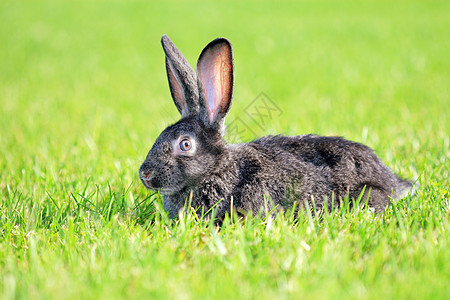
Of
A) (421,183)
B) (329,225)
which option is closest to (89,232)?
(329,225)

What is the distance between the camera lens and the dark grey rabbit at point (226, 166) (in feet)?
12.0

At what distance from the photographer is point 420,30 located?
15.5m

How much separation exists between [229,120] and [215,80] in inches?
122

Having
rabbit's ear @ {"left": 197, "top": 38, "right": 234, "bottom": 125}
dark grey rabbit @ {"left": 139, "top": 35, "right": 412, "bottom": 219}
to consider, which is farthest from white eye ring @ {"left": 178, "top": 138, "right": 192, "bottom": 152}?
rabbit's ear @ {"left": 197, "top": 38, "right": 234, "bottom": 125}

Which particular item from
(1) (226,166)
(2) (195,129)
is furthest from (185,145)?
(1) (226,166)

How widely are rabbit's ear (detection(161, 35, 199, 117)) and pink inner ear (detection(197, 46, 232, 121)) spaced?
0.15m

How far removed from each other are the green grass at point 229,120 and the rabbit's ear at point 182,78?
76 cm

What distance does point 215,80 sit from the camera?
12.4ft

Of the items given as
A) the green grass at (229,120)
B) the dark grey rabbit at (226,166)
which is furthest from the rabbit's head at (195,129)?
the green grass at (229,120)

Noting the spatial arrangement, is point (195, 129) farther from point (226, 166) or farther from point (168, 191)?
point (168, 191)

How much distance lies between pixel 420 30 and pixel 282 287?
15170 mm

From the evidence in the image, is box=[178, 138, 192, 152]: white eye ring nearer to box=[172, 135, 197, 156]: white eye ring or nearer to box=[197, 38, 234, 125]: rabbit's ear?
box=[172, 135, 197, 156]: white eye ring

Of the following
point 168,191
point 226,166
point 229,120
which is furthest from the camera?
point 229,120

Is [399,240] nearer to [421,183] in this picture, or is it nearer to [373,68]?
[421,183]
